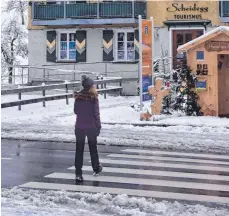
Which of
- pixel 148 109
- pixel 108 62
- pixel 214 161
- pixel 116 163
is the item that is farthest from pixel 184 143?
pixel 108 62

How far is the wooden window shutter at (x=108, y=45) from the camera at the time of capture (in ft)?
104

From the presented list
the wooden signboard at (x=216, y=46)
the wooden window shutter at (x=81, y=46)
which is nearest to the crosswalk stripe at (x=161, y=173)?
the wooden signboard at (x=216, y=46)

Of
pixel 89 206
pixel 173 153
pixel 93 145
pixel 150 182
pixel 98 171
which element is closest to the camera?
pixel 89 206

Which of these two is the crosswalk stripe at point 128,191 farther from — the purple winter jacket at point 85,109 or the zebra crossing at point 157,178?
the purple winter jacket at point 85,109

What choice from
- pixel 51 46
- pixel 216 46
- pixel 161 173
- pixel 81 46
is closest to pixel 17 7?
pixel 51 46

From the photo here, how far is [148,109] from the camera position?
18.6 metres

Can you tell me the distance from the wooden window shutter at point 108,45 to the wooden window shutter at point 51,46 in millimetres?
3032

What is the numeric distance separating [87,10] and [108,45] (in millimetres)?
2342

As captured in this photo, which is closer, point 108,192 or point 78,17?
point 108,192

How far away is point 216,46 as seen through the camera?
17.8 meters

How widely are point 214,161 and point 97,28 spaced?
72.0 ft

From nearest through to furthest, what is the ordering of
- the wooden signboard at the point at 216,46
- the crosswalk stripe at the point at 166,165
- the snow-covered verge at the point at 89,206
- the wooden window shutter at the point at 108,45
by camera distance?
the snow-covered verge at the point at 89,206 < the crosswalk stripe at the point at 166,165 < the wooden signboard at the point at 216,46 < the wooden window shutter at the point at 108,45

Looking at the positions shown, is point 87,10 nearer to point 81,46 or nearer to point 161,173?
point 81,46

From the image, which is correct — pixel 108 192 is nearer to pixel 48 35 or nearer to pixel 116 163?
pixel 116 163
